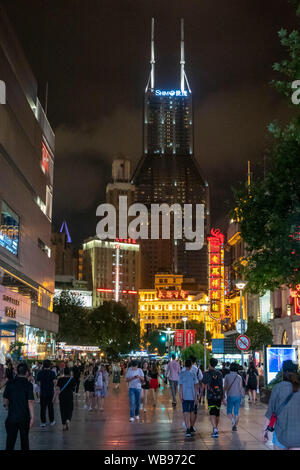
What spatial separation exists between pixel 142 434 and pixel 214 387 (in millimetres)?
2142

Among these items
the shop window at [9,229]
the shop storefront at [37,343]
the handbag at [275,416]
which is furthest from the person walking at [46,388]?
the shop storefront at [37,343]

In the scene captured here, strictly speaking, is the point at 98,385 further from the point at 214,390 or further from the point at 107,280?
the point at 107,280

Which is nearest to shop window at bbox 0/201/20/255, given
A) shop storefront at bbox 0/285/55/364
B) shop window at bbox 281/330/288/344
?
shop storefront at bbox 0/285/55/364

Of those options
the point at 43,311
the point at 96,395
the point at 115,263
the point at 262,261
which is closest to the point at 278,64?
the point at 262,261

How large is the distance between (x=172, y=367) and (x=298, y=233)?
11.5m

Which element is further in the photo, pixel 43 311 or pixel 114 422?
pixel 43 311

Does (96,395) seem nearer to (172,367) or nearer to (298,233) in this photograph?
(172,367)

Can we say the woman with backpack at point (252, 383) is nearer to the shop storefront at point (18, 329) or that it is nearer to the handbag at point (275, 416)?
the handbag at point (275, 416)

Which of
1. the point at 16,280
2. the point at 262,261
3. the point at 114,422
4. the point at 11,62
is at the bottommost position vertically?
the point at 114,422

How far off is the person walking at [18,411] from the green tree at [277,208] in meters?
8.32

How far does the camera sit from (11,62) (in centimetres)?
5325

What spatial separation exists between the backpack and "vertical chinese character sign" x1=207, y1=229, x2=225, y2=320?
253 feet

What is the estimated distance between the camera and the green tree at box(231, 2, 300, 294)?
15.4 m

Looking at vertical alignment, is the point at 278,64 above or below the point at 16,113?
below
